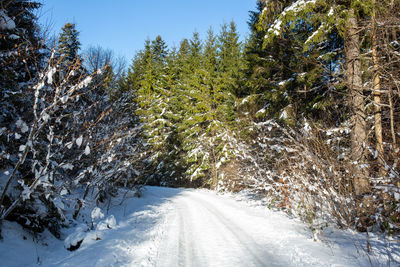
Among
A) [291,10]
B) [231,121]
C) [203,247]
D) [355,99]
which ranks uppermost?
[291,10]

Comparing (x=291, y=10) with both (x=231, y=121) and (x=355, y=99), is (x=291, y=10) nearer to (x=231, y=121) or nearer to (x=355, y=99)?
(x=355, y=99)

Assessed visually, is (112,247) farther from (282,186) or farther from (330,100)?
(330,100)

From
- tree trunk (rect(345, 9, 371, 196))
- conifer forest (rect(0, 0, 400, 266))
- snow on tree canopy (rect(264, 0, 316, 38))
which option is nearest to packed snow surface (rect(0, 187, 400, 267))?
conifer forest (rect(0, 0, 400, 266))

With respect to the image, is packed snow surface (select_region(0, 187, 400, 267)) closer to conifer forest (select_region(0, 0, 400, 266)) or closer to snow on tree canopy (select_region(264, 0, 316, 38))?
conifer forest (select_region(0, 0, 400, 266))

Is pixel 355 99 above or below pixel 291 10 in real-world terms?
below

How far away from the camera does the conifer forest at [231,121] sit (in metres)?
4.77

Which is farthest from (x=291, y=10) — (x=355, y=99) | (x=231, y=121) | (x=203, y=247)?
(x=231, y=121)

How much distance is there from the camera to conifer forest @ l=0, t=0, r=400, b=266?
15.6 ft

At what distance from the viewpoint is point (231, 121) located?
18.3 meters

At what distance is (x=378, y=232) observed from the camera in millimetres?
5207

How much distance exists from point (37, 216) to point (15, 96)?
124 inches

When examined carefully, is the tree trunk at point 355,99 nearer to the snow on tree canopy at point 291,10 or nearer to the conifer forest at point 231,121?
the conifer forest at point 231,121

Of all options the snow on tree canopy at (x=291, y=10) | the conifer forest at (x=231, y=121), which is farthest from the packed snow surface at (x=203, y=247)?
the snow on tree canopy at (x=291, y=10)

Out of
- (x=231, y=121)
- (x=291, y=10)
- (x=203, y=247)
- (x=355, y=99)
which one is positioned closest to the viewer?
(x=203, y=247)
